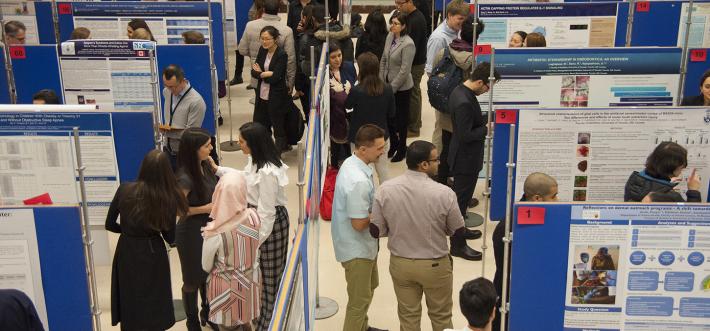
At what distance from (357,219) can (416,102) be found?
14.0 feet

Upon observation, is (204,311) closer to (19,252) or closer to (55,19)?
(19,252)

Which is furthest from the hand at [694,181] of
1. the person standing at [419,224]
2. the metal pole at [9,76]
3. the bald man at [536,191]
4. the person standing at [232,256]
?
the metal pole at [9,76]

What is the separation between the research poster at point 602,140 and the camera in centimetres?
504

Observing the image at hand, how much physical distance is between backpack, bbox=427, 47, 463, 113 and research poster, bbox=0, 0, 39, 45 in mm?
4279

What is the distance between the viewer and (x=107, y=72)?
6.48 meters

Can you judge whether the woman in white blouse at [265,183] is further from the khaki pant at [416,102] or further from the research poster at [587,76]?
the khaki pant at [416,102]

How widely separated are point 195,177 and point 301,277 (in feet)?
5.98

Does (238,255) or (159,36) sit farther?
(159,36)

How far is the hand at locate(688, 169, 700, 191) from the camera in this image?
5.16m

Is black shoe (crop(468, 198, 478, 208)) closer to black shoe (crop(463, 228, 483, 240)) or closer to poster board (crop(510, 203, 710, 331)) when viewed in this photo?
black shoe (crop(463, 228, 483, 240))

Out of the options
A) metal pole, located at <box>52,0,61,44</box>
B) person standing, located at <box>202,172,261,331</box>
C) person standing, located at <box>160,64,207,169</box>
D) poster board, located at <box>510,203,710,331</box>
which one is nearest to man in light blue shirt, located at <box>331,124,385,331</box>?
person standing, located at <box>202,172,261,331</box>

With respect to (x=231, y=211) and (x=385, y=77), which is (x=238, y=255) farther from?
(x=385, y=77)

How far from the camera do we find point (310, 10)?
822 centimetres

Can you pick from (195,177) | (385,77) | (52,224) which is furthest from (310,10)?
(52,224)
